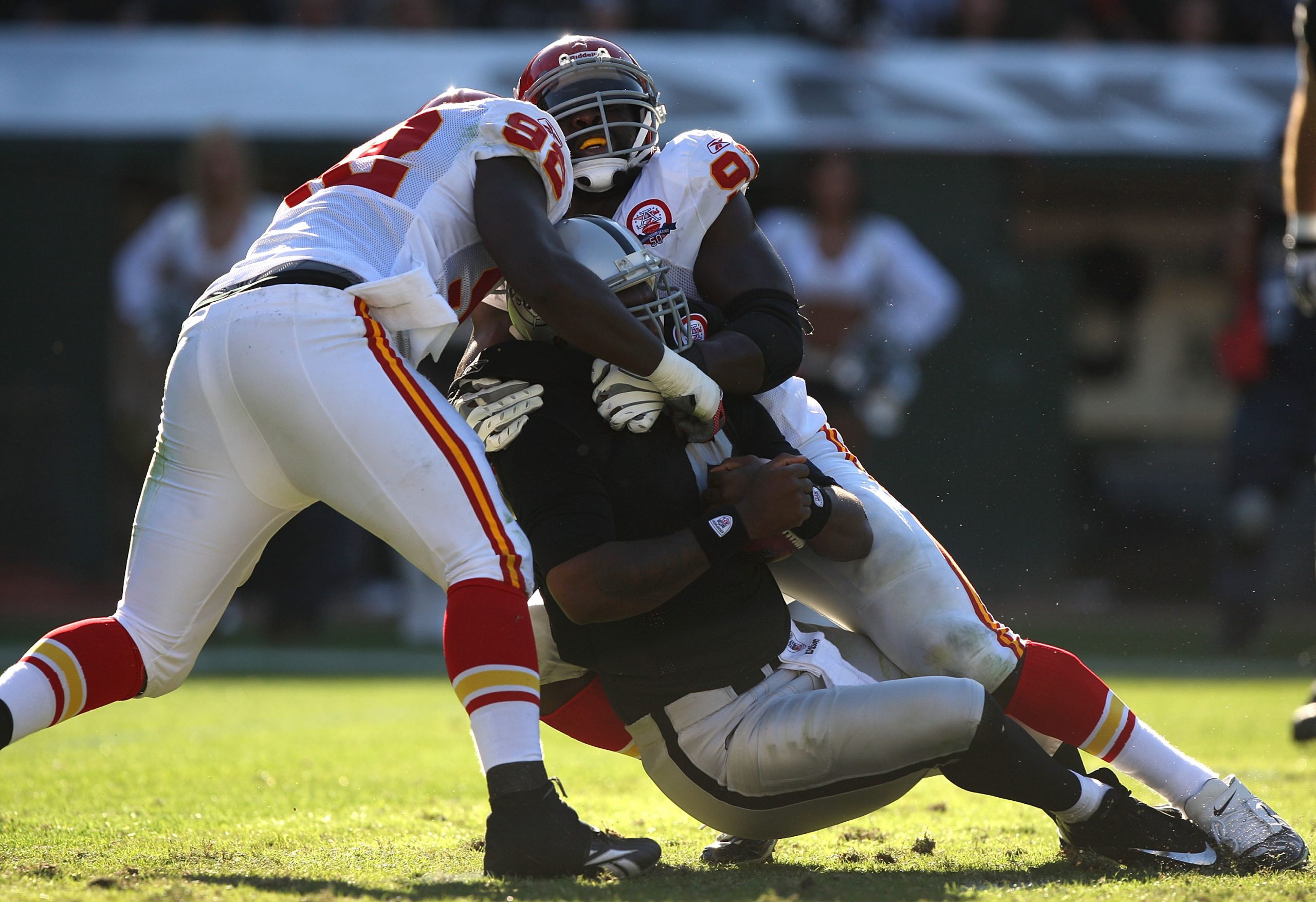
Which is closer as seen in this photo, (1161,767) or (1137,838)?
(1137,838)

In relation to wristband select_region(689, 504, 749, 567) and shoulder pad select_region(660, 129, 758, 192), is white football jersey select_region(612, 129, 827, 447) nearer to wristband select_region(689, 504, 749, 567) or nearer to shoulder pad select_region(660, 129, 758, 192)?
shoulder pad select_region(660, 129, 758, 192)

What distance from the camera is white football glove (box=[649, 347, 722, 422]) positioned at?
2773 mm

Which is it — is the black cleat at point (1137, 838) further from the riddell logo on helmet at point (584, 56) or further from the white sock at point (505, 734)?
the riddell logo on helmet at point (584, 56)

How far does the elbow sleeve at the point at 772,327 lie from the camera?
3072 mm

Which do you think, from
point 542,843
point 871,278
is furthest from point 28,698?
point 871,278

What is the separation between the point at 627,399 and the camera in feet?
9.20

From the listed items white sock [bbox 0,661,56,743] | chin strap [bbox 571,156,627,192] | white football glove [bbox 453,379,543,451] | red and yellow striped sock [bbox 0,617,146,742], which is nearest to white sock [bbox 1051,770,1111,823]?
white football glove [bbox 453,379,543,451]

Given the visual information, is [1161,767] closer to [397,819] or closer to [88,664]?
[397,819]

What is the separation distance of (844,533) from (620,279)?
0.66 meters

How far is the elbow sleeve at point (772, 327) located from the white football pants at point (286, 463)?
25.5 inches

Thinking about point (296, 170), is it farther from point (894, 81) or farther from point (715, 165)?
point (715, 165)

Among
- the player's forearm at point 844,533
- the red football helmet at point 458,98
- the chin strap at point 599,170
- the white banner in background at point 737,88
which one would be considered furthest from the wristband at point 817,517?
the white banner in background at point 737,88

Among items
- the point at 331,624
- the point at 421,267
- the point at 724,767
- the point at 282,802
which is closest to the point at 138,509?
the point at 421,267

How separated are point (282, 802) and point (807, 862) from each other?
1.35 metres
